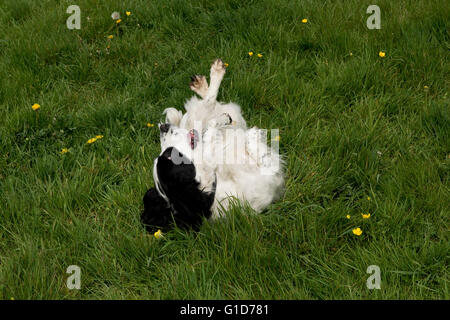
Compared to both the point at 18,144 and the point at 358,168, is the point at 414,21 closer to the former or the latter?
the point at 358,168

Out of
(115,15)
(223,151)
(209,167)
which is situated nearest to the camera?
(209,167)

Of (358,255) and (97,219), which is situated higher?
(97,219)

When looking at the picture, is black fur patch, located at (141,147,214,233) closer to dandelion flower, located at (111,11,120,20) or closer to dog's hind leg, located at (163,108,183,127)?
dog's hind leg, located at (163,108,183,127)

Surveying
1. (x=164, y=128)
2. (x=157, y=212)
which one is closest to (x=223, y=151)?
(x=164, y=128)

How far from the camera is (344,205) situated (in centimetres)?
246

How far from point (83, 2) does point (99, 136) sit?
2007mm

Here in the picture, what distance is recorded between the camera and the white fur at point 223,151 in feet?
8.23

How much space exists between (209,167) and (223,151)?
9.0 inches

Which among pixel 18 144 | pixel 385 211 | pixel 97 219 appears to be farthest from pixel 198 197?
pixel 18 144

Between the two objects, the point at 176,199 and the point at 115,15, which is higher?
the point at 115,15

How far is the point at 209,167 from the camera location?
250 centimetres

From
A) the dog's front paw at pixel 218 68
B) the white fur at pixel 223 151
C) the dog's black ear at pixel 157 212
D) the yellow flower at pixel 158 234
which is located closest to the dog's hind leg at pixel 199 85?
the white fur at pixel 223 151

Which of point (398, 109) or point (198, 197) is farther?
point (398, 109)

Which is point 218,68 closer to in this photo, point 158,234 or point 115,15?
point 158,234
